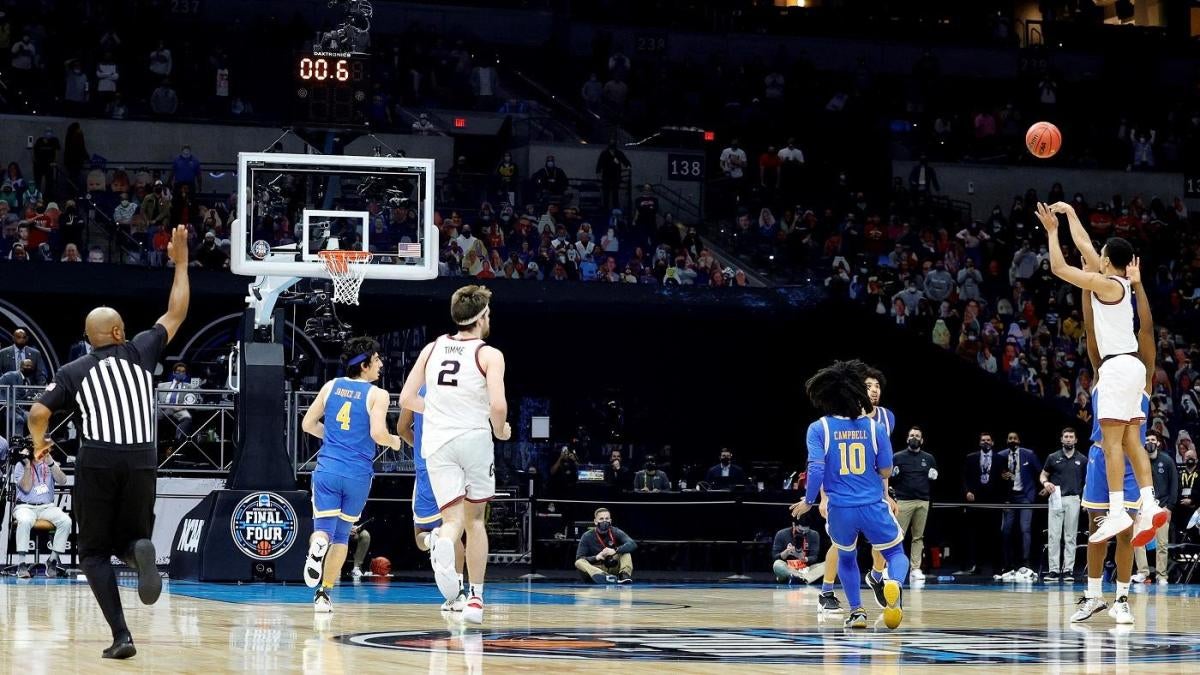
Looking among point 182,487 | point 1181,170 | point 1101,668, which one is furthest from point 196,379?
point 1181,170

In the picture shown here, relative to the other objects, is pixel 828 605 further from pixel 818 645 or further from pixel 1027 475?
pixel 1027 475

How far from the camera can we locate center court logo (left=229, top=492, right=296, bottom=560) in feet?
58.5

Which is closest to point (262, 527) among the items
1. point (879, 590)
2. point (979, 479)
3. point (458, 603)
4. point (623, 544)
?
point (623, 544)

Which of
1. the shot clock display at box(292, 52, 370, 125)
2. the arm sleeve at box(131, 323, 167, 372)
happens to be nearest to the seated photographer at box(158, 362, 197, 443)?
the shot clock display at box(292, 52, 370, 125)

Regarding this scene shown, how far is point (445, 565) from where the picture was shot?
1098 centimetres

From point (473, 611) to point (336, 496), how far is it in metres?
2.69

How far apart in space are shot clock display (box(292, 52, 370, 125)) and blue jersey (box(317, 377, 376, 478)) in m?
6.28

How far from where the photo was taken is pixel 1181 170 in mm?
37500

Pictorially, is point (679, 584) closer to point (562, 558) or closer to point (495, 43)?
point (562, 558)

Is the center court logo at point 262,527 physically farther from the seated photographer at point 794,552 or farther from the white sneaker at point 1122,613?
the white sneaker at point 1122,613

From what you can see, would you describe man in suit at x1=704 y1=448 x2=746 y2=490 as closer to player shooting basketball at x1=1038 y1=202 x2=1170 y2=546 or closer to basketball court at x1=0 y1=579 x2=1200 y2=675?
basketball court at x1=0 y1=579 x2=1200 y2=675

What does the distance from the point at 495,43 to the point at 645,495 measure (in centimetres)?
1571

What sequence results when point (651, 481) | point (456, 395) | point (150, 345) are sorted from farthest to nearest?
point (651, 481) < point (456, 395) < point (150, 345)

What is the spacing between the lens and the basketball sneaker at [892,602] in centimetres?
1115
